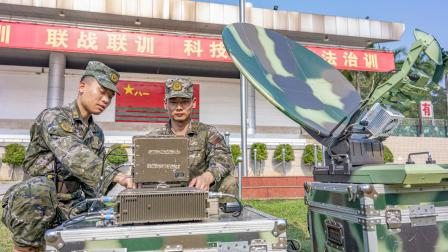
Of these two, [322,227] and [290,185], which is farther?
[290,185]

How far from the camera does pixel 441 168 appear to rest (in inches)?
86.9

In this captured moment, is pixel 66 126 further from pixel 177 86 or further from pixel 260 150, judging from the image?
pixel 260 150

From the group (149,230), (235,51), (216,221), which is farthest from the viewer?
(235,51)

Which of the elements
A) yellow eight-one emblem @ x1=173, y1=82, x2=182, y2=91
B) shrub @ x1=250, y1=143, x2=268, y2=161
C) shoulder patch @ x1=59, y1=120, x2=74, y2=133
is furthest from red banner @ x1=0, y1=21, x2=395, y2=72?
shoulder patch @ x1=59, y1=120, x2=74, y2=133

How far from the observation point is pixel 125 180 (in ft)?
6.72

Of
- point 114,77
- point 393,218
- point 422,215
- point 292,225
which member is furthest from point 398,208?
point 292,225

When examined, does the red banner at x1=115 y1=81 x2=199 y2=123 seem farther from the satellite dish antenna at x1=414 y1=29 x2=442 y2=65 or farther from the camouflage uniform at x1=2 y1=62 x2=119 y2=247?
the satellite dish antenna at x1=414 y1=29 x2=442 y2=65

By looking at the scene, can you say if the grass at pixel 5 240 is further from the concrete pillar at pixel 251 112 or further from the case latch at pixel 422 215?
the concrete pillar at pixel 251 112

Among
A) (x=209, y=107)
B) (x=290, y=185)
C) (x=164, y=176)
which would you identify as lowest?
(x=290, y=185)

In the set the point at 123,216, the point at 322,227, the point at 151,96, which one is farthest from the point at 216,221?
the point at 151,96

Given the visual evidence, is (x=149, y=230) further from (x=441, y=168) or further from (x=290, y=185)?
(x=290, y=185)

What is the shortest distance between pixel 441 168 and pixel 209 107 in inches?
585

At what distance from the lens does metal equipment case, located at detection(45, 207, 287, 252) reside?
157 centimetres

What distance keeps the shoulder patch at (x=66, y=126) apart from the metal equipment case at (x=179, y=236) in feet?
2.88
